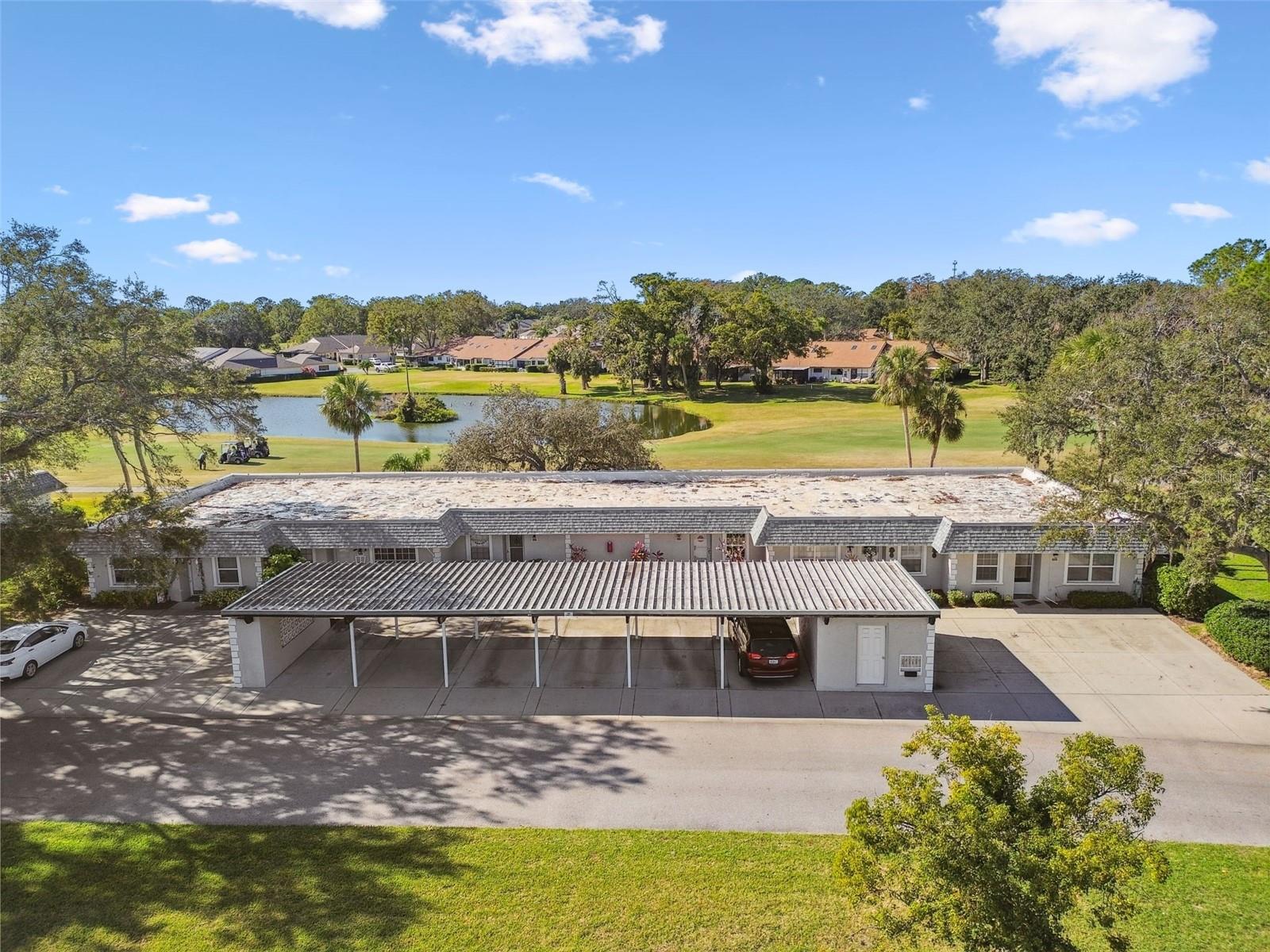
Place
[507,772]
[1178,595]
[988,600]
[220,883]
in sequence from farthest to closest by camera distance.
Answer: [988,600] < [1178,595] < [507,772] < [220,883]

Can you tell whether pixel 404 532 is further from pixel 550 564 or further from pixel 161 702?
pixel 161 702

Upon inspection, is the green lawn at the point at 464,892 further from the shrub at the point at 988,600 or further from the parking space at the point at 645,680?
the shrub at the point at 988,600

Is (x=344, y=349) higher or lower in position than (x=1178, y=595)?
higher

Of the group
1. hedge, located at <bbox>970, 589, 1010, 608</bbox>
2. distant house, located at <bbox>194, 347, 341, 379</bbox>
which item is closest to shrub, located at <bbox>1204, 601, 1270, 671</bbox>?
hedge, located at <bbox>970, 589, 1010, 608</bbox>

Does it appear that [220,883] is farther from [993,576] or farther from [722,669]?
[993,576]

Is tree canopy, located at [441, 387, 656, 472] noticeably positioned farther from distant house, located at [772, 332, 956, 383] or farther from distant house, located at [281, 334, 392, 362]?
distant house, located at [281, 334, 392, 362]

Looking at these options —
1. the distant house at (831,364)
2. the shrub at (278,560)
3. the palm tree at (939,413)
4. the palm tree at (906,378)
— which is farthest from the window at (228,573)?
the distant house at (831,364)

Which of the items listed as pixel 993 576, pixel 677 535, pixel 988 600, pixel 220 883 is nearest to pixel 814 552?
pixel 677 535
